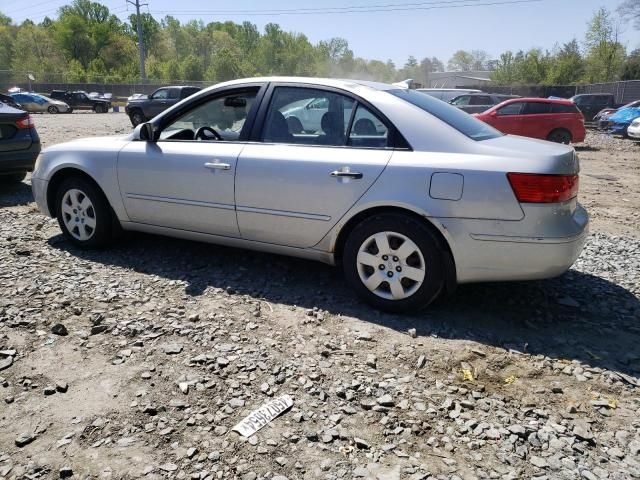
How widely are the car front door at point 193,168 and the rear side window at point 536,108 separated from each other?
13.3 meters

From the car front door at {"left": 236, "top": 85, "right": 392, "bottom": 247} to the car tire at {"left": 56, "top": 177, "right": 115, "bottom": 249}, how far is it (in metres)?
1.54

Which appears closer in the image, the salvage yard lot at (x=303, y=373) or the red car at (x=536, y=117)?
the salvage yard lot at (x=303, y=373)

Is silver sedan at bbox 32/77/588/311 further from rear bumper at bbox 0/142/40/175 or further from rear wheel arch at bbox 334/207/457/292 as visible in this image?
rear bumper at bbox 0/142/40/175

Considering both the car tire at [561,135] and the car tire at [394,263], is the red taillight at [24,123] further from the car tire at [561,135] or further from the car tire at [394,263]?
the car tire at [561,135]

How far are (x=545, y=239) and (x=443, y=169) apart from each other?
0.78m

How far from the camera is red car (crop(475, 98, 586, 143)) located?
49.4 feet

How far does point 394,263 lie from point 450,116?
1.21m

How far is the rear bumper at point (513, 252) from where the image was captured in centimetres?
318

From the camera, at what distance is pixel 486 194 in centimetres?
317

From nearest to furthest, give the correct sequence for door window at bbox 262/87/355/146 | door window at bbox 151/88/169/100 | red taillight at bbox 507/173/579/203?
red taillight at bbox 507/173/579/203, door window at bbox 262/87/355/146, door window at bbox 151/88/169/100

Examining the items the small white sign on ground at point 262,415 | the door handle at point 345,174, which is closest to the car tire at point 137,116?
the door handle at point 345,174

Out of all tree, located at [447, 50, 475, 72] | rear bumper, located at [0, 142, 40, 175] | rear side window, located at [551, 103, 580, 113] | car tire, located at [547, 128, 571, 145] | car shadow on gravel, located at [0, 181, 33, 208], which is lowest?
car shadow on gravel, located at [0, 181, 33, 208]

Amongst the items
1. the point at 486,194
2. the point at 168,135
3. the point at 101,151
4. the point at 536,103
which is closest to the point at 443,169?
the point at 486,194

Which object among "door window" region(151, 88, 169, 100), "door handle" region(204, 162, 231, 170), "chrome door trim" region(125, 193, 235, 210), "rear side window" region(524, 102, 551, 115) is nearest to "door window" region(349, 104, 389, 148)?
"door handle" region(204, 162, 231, 170)
